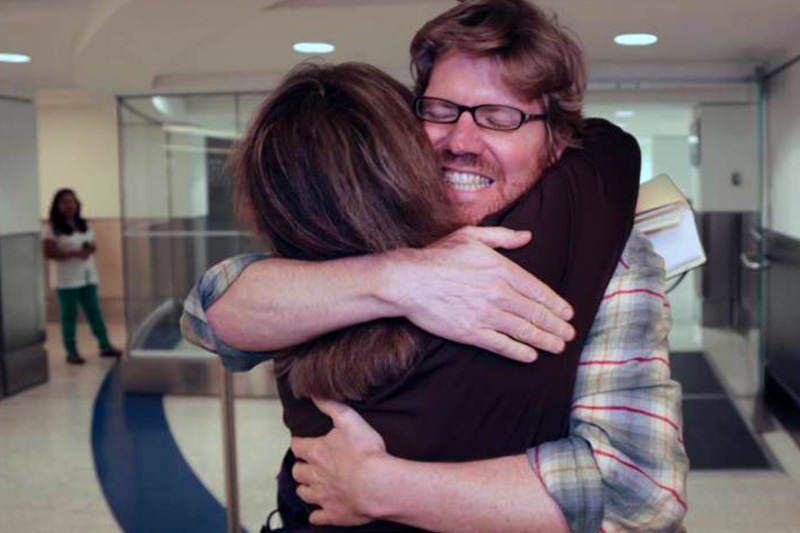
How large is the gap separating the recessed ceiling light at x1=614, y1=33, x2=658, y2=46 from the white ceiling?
0.19 feet

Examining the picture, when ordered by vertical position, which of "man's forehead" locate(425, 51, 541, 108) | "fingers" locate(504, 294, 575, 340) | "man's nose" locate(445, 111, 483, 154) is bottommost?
"fingers" locate(504, 294, 575, 340)

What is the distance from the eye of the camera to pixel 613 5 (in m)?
A: 3.98

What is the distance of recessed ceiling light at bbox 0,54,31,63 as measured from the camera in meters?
5.45

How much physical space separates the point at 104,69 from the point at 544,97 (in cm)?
485

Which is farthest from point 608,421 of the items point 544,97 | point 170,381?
point 170,381

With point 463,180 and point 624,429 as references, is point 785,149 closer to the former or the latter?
point 463,180

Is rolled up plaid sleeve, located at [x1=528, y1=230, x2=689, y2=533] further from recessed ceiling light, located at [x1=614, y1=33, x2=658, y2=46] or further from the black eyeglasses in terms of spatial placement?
recessed ceiling light, located at [x1=614, y1=33, x2=658, y2=46]

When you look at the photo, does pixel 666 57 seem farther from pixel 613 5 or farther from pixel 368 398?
pixel 368 398

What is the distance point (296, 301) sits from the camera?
1.16 m

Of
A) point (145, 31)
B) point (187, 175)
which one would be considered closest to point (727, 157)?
point (145, 31)

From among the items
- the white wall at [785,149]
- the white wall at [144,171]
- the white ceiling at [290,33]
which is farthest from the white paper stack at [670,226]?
the white wall at [144,171]

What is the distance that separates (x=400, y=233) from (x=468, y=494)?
0.33 m

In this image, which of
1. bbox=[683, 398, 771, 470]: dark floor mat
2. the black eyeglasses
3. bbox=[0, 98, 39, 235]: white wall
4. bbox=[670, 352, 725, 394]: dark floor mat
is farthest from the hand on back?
bbox=[0, 98, 39, 235]: white wall

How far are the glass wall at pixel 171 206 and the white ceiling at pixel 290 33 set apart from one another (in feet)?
1.50
